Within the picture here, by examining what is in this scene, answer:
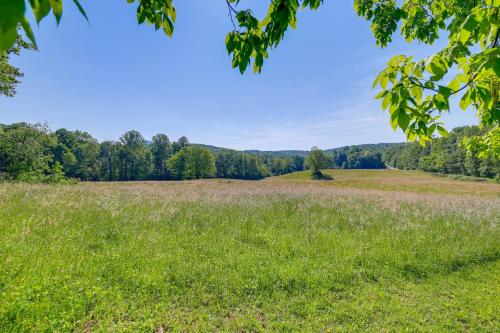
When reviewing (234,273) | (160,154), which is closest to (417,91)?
(234,273)

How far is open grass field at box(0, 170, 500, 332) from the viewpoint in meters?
3.75

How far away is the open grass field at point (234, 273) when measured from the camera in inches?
148

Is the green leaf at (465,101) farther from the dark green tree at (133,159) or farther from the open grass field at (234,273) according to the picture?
the dark green tree at (133,159)

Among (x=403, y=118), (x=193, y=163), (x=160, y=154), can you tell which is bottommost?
(x=193, y=163)

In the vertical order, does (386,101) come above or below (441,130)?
above

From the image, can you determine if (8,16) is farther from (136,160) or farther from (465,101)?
(136,160)

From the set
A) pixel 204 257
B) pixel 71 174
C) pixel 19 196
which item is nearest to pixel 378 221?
pixel 204 257

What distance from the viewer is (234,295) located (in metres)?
4.41

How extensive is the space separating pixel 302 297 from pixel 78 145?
8576cm

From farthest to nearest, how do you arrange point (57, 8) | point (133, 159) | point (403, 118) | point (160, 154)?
point (160, 154)
point (133, 159)
point (403, 118)
point (57, 8)

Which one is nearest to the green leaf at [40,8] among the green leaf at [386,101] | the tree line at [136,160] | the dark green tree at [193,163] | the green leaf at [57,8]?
the green leaf at [57,8]

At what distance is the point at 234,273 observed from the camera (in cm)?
501

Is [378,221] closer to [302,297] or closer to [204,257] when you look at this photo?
[302,297]

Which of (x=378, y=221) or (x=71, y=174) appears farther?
(x=71, y=174)
